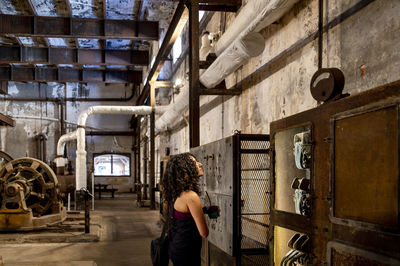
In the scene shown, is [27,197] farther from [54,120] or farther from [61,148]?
[54,120]

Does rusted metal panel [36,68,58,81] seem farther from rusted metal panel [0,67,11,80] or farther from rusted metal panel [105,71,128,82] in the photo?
rusted metal panel [105,71,128,82]

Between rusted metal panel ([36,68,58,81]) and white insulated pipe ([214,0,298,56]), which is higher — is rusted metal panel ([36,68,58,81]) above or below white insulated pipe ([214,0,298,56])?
above

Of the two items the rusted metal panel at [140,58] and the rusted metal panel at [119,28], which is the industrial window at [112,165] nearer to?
the rusted metal panel at [140,58]

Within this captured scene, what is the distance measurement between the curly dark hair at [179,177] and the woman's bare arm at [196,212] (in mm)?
85

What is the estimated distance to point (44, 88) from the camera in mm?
22141

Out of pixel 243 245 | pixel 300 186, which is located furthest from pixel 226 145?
pixel 300 186

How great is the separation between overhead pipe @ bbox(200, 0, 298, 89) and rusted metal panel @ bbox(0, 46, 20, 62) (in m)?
11.9

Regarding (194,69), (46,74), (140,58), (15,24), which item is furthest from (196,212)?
(46,74)

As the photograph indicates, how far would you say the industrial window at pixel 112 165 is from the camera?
23.5 m

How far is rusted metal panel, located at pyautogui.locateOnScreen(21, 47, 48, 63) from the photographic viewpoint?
49.9 feet

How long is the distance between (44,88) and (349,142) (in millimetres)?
22268

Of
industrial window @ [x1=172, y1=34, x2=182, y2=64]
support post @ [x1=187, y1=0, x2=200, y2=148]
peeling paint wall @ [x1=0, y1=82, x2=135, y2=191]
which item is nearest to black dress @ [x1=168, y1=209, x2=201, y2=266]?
support post @ [x1=187, y1=0, x2=200, y2=148]

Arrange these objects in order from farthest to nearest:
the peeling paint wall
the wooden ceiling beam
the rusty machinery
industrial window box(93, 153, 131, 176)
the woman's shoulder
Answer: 1. industrial window box(93, 153, 131, 176)
2. the peeling paint wall
3. the wooden ceiling beam
4. the rusty machinery
5. the woman's shoulder

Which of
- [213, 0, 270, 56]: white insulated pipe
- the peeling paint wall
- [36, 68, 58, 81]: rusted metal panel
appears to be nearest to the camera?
[213, 0, 270, 56]: white insulated pipe
